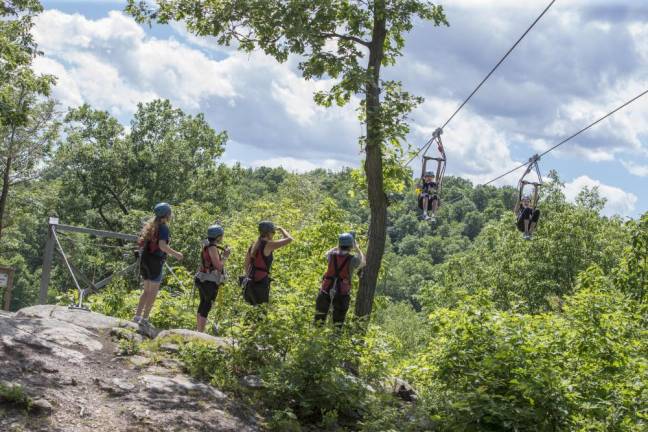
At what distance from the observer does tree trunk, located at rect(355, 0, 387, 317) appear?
34.3 feet

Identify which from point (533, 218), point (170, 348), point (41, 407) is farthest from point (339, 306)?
point (533, 218)

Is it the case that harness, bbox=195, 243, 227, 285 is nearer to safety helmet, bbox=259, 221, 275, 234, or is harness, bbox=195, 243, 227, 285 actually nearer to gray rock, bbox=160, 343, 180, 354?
Answer: safety helmet, bbox=259, 221, 275, 234

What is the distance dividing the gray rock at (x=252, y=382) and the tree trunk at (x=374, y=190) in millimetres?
3331

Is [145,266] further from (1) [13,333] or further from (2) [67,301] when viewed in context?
(2) [67,301]

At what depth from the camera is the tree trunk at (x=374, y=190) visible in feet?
34.3

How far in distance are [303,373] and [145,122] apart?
33241 millimetres

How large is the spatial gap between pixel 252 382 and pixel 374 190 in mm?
4213

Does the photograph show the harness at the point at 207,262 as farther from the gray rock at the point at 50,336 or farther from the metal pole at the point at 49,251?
the metal pole at the point at 49,251

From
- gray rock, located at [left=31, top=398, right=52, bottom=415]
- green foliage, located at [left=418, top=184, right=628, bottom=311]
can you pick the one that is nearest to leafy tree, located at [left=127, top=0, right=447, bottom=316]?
gray rock, located at [left=31, top=398, right=52, bottom=415]

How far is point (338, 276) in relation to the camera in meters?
8.87

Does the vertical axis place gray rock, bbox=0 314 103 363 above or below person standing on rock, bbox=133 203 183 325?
below

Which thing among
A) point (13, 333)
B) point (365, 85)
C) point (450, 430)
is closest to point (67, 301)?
point (13, 333)

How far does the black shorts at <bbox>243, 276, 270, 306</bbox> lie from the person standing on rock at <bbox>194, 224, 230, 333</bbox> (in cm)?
48

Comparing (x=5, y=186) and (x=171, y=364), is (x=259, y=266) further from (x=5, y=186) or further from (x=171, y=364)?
(x=5, y=186)
